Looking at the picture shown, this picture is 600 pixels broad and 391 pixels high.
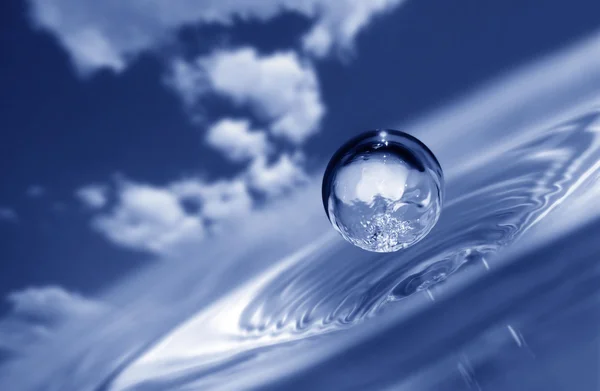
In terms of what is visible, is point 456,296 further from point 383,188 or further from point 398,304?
point 383,188

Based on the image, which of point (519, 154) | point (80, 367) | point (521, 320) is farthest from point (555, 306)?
point (80, 367)

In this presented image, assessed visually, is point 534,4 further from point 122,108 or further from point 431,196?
point 122,108

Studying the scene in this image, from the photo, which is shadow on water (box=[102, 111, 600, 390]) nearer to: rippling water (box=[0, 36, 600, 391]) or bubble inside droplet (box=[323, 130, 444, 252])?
rippling water (box=[0, 36, 600, 391])

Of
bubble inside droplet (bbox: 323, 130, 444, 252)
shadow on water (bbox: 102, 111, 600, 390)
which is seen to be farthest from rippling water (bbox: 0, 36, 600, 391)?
bubble inside droplet (bbox: 323, 130, 444, 252)

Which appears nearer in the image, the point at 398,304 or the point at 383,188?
the point at 383,188

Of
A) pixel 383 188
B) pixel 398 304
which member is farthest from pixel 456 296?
pixel 383 188
